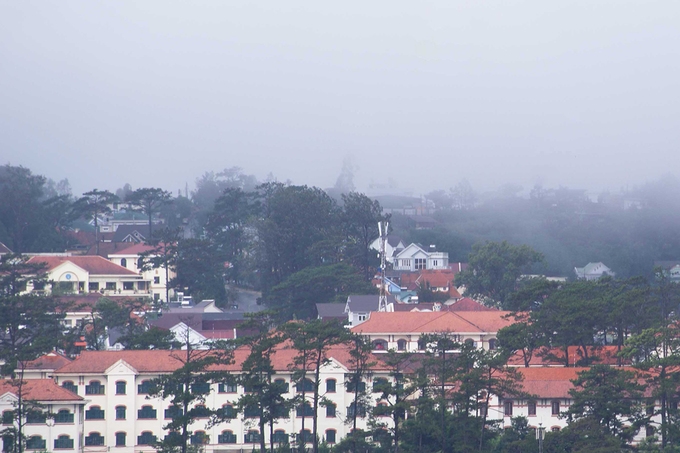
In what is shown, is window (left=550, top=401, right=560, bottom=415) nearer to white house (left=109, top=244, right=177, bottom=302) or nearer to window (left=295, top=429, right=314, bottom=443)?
window (left=295, top=429, right=314, bottom=443)

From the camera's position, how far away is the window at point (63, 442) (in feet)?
105

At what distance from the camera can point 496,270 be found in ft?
186

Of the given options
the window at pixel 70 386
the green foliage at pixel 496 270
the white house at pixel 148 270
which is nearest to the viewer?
the window at pixel 70 386

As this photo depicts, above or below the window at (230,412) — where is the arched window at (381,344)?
above

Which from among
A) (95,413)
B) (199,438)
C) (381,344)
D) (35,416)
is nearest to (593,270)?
(381,344)

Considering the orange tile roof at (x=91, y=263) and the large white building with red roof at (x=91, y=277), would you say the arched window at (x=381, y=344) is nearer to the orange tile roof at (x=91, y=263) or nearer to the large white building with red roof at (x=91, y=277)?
the large white building with red roof at (x=91, y=277)

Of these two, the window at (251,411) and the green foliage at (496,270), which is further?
the green foliage at (496,270)

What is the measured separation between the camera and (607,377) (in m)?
29.4

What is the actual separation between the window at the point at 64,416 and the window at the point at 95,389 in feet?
6.08

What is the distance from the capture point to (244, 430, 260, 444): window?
33188 millimetres

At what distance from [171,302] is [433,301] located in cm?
1523

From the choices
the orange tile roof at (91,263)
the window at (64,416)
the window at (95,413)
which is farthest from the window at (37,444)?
the orange tile roof at (91,263)

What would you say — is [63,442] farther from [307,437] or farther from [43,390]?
[307,437]

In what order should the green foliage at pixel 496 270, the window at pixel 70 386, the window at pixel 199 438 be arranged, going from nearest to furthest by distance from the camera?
the window at pixel 199 438
the window at pixel 70 386
the green foliage at pixel 496 270
